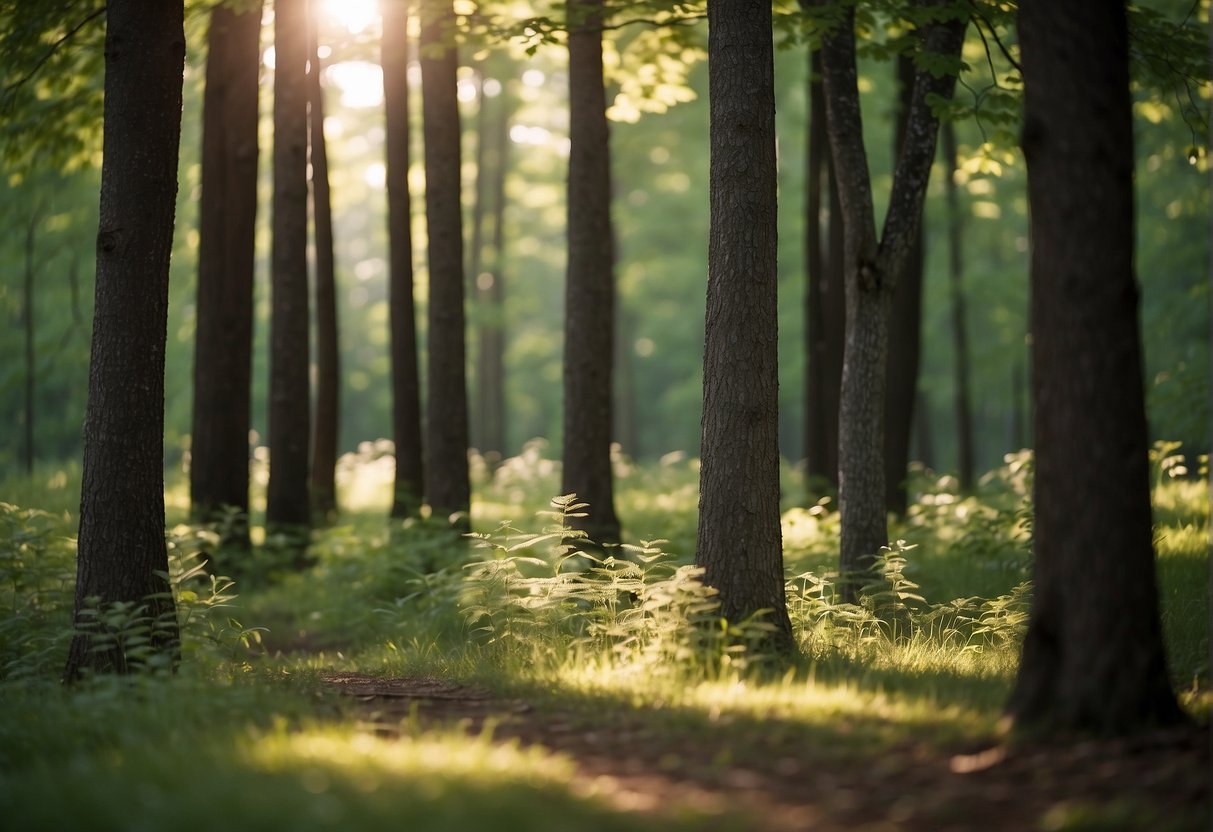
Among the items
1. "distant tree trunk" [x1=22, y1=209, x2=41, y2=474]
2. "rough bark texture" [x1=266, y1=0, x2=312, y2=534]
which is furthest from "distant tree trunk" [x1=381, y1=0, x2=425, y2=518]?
"distant tree trunk" [x1=22, y1=209, x2=41, y2=474]

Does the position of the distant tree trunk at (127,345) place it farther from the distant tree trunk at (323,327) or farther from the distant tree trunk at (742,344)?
the distant tree trunk at (323,327)

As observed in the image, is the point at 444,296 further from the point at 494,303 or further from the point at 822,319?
the point at 494,303

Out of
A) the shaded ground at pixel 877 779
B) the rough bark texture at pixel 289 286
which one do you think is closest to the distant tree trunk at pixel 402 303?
the rough bark texture at pixel 289 286

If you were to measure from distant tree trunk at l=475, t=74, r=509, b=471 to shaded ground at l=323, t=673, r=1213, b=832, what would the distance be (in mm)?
21509

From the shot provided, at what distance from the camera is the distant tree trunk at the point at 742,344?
7117 millimetres

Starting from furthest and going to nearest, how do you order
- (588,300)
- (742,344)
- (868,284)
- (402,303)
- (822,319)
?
(822,319)
(402,303)
(588,300)
(868,284)
(742,344)

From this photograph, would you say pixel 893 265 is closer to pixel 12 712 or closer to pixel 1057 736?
pixel 1057 736

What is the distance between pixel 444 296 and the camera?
41.1ft

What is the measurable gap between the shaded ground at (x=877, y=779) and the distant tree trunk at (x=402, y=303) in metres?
9.11

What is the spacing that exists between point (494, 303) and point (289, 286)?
14462mm

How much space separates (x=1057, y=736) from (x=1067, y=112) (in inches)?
119

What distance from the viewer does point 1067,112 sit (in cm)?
518

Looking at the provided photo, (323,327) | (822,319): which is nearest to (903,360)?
(822,319)

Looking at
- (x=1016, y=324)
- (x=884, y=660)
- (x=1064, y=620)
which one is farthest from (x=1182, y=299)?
(x=1064, y=620)
